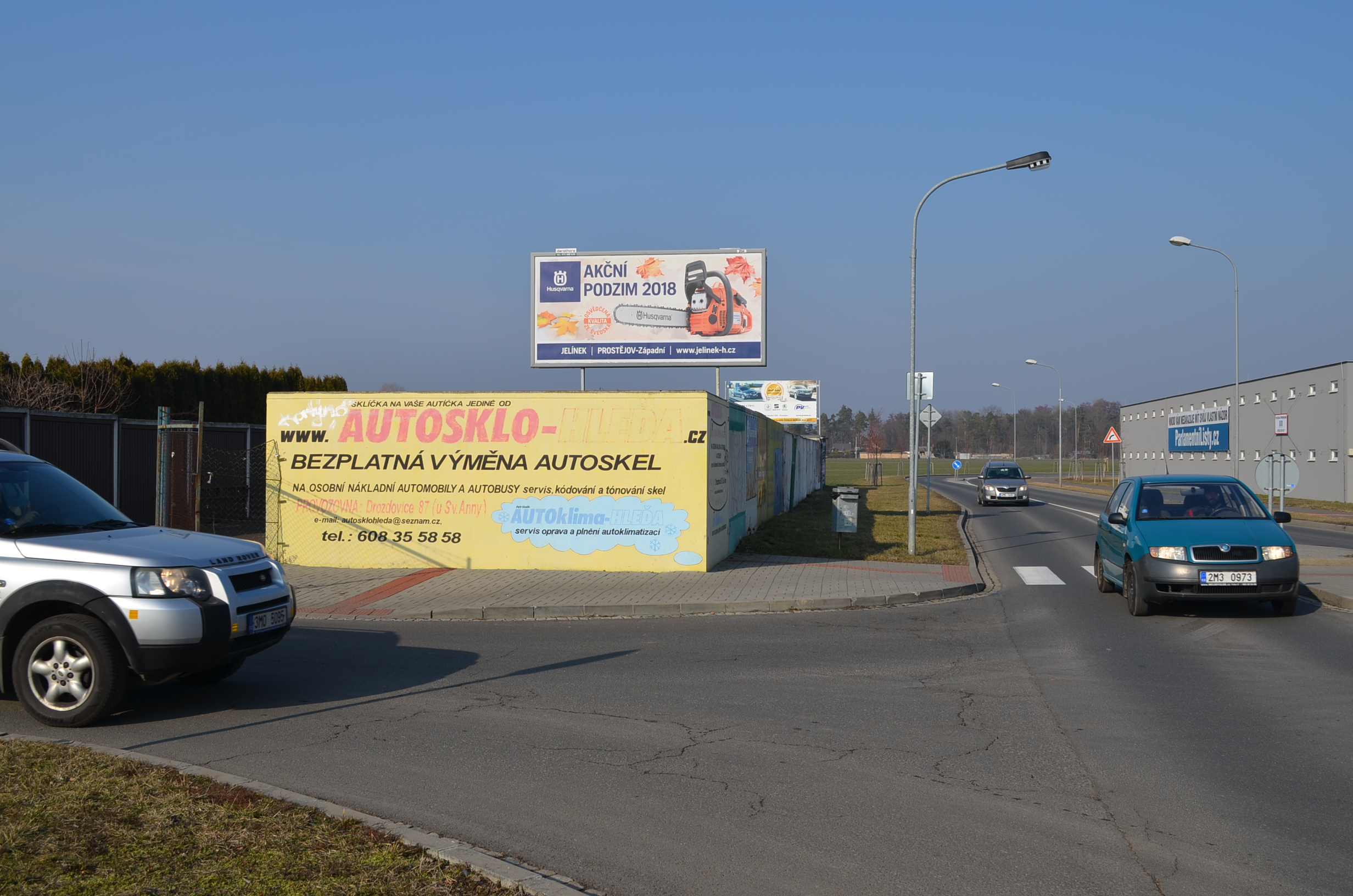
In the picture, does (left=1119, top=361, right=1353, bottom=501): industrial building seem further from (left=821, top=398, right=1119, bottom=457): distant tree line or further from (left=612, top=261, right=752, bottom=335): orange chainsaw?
(left=821, top=398, right=1119, bottom=457): distant tree line

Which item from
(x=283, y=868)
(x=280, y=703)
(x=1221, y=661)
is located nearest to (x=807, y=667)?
(x=1221, y=661)

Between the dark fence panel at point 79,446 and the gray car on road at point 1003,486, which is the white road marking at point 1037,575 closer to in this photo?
the dark fence panel at point 79,446

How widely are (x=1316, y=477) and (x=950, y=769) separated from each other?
4580 cm

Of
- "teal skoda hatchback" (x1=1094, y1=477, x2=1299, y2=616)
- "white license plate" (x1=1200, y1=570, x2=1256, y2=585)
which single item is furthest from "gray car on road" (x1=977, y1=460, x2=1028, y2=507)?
"white license plate" (x1=1200, y1=570, x2=1256, y2=585)

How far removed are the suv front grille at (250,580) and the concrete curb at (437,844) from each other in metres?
1.51

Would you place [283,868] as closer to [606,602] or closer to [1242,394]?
[606,602]

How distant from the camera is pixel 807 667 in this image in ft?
28.4

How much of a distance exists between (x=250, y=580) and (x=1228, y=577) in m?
9.81

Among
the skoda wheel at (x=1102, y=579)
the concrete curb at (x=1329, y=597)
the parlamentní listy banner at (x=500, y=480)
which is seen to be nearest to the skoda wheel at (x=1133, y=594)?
the skoda wheel at (x=1102, y=579)

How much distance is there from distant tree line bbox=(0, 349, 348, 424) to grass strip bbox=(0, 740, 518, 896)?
1929cm

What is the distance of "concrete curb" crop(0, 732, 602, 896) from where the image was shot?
398cm

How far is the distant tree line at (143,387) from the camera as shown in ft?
80.5

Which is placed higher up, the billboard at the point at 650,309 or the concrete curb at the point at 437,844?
the billboard at the point at 650,309

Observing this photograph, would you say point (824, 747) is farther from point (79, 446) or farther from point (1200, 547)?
point (79, 446)
